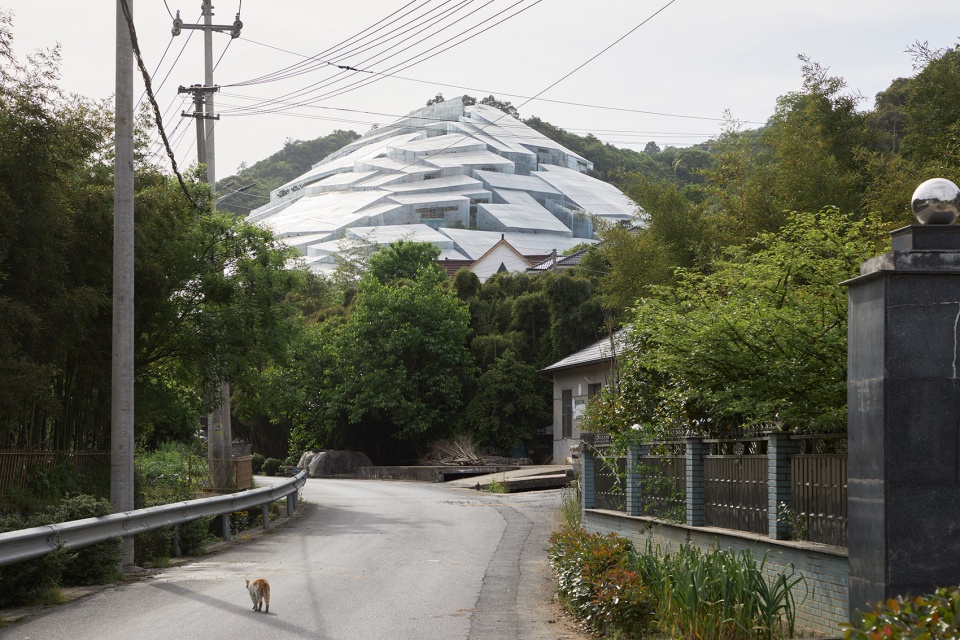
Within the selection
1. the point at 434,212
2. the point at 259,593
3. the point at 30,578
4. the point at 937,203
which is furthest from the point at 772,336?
the point at 434,212

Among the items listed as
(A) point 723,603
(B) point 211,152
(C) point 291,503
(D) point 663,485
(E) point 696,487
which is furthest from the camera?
(B) point 211,152

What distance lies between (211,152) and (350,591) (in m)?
18.2

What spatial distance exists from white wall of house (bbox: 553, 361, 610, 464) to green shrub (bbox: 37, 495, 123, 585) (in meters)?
24.8

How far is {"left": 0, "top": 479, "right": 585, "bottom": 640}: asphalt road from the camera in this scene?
31.1 ft

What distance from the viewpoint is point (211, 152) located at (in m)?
27.3

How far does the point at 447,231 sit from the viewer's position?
362 ft

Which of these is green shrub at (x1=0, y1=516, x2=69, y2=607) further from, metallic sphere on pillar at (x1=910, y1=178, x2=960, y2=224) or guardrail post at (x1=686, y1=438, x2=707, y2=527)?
metallic sphere on pillar at (x1=910, y1=178, x2=960, y2=224)

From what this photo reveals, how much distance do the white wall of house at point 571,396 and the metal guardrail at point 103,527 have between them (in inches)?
804

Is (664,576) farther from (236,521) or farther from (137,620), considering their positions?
(236,521)

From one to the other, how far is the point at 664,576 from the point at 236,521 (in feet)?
45.9

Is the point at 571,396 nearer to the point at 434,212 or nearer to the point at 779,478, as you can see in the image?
the point at 779,478

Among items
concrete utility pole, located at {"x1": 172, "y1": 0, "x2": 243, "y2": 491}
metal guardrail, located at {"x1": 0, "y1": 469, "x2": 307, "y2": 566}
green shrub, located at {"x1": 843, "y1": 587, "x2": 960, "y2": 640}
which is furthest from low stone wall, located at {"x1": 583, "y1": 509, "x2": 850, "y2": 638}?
concrete utility pole, located at {"x1": 172, "y1": 0, "x2": 243, "y2": 491}

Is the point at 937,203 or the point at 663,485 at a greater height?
the point at 937,203

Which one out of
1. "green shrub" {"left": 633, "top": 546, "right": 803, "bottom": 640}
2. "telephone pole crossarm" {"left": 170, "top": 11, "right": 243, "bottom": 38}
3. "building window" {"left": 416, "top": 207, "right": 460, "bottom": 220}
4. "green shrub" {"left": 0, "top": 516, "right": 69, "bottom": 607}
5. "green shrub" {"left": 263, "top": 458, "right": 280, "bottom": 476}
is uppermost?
"building window" {"left": 416, "top": 207, "right": 460, "bottom": 220}
